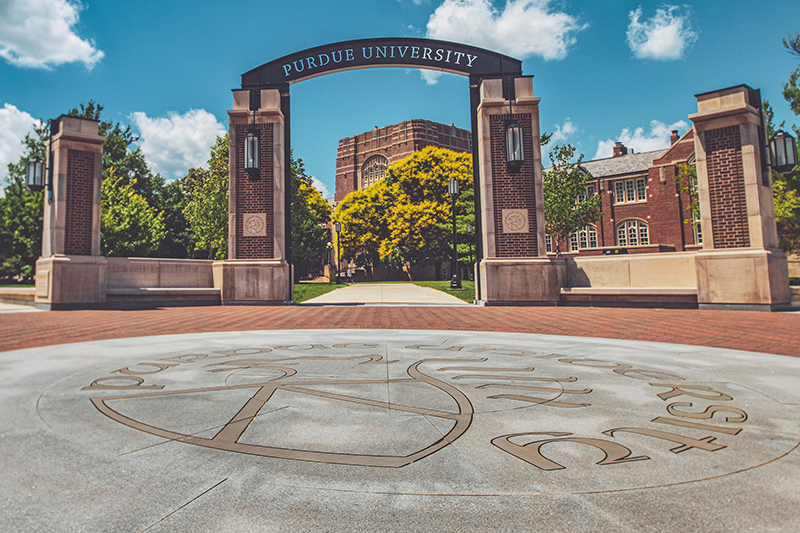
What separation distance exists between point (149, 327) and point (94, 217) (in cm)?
694

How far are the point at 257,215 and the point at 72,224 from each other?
4954 mm

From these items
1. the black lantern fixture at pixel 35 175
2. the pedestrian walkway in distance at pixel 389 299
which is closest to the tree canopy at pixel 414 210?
the pedestrian walkway in distance at pixel 389 299

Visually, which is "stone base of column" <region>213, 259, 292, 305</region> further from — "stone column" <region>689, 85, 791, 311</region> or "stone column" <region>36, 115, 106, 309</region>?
"stone column" <region>689, 85, 791, 311</region>

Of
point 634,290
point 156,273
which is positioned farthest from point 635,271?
point 156,273

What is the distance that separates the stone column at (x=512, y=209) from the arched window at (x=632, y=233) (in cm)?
3393

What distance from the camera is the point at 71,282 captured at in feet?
38.8

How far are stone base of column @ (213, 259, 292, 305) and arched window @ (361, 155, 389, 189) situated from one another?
51.5 m

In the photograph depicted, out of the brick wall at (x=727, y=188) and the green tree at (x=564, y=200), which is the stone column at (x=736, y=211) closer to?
the brick wall at (x=727, y=188)

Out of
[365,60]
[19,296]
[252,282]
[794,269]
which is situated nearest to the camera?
[252,282]

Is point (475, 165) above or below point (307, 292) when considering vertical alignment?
above

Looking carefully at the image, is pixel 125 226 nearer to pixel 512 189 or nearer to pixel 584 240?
pixel 512 189

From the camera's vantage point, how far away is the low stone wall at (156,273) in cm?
1294

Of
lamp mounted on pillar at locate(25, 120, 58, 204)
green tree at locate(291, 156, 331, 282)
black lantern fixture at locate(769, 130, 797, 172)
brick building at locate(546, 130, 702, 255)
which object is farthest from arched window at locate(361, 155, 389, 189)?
black lantern fixture at locate(769, 130, 797, 172)

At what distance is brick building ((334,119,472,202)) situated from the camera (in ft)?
199
